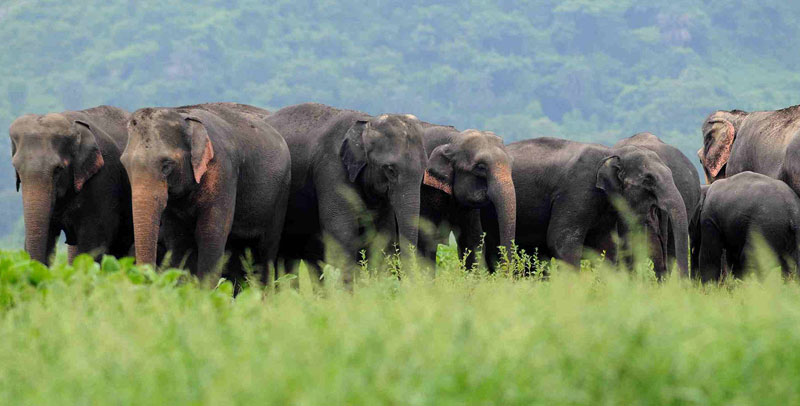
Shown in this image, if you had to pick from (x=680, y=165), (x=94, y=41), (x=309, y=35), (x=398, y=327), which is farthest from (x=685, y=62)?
(x=398, y=327)

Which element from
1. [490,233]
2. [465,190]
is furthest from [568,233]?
[465,190]

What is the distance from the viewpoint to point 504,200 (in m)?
11.4

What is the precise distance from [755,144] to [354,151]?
5.75 meters

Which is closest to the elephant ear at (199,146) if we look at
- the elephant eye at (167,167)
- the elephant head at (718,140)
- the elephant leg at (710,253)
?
the elephant eye at (167,167)

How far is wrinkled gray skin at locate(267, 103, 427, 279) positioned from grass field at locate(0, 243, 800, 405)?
453cm

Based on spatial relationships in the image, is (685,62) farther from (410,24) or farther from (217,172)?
(217,172)

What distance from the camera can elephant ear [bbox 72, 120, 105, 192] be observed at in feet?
31.2

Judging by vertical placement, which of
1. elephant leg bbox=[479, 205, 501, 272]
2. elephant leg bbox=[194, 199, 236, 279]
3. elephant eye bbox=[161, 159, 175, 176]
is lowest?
elephant leg bbox=[479, 205, 501, 272]

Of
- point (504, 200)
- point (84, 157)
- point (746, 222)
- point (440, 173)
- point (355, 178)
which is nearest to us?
point (84, 157)

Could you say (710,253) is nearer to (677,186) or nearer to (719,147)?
(677,186)

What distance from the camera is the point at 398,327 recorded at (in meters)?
4.88

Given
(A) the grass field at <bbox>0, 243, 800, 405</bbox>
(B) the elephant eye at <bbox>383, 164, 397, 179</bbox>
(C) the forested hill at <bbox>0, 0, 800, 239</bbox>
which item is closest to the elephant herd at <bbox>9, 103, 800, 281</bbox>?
(B) the elephant eye at <bbox>383, 164, 397, 179</bbox>

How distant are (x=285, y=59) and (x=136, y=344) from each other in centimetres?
11956

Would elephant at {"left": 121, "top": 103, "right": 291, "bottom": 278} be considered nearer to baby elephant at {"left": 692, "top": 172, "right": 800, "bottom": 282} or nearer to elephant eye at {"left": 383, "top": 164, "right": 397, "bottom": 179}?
elephant eye at {"left": 383, "top": 164, "right": 397, "bottom": 179}
